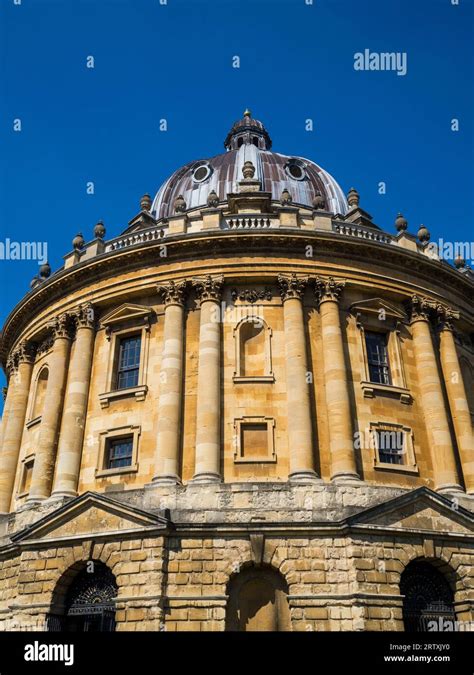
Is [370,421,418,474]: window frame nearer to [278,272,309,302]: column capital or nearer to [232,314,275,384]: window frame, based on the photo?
[232,314,275,384]: window frame

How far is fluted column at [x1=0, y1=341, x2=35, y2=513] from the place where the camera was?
26.0 meters

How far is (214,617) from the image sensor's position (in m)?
18.1

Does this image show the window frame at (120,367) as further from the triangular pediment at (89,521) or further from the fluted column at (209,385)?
the triangular pediment at (89,521)

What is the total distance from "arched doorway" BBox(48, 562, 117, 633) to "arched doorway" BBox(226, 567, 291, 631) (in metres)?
3.82

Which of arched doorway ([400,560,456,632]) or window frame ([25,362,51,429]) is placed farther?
window frame ([25,362,51,429])

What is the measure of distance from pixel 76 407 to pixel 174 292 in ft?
19.1

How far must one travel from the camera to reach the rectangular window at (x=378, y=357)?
24.2m

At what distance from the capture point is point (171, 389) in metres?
22.3

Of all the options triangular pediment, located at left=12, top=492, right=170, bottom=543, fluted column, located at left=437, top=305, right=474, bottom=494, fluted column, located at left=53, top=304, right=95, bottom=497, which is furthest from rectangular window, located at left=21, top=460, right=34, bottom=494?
fluted column, located at left=437, top=305, right=474, bottom=494

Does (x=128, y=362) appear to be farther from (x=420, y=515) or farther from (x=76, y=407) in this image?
(x=420, y=515)

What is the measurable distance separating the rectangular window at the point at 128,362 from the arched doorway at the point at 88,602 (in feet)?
23.4

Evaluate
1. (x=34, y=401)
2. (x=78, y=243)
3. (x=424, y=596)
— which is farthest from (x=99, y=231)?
(x=424, y=596)
